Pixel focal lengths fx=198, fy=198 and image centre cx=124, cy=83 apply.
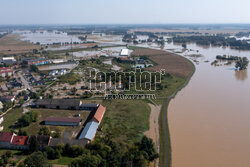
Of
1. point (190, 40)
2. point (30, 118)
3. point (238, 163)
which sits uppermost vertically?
point (190, 40)

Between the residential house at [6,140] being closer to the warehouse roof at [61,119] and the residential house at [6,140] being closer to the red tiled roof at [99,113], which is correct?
the warehouse roof at [61,119]

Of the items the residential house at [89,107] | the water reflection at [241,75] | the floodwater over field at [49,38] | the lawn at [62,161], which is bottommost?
the lawn at [62,161]

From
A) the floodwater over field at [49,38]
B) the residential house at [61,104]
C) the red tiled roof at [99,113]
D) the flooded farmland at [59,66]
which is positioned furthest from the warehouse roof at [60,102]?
the floodwater over field at [49,38]

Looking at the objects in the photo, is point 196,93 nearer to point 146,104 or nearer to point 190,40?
point 146,104

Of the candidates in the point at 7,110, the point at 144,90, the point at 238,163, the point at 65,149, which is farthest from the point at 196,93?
the point at 7,110

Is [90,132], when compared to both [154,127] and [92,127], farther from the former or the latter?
[154,127]
